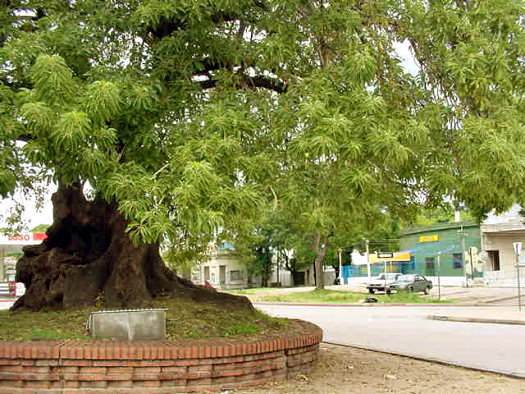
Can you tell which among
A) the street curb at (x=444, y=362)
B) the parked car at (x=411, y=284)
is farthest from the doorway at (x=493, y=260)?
the street curb at (x=444, y=362)

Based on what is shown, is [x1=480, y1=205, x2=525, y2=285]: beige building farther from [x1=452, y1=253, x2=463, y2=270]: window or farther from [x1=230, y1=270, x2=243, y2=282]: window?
[x1=230, y1=270, x2=243, y2=282]: window

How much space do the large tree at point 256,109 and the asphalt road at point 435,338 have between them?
408 centimetres

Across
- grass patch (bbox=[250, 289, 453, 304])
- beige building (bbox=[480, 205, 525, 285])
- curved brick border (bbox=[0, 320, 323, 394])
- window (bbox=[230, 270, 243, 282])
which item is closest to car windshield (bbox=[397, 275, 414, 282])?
grass patch (bbox=[250, 289, 453, 304])

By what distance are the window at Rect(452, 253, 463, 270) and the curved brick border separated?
41237 millimetres

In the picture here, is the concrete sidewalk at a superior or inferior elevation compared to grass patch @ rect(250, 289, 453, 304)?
inferior

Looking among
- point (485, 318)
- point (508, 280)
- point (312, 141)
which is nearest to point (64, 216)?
point (312, 141)

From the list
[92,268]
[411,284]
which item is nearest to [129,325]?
[92,268]

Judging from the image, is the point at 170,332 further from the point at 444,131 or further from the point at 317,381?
the point at 444,131

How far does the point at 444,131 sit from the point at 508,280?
38454 mm

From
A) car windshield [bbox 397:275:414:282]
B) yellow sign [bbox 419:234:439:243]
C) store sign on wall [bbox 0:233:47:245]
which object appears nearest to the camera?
car windshield [bbox 397:275:414:282]

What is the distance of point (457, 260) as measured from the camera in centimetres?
4672

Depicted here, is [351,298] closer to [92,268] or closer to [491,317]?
[491,317]

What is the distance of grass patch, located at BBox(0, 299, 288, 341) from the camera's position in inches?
330

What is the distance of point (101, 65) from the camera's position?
7824 millimetres
